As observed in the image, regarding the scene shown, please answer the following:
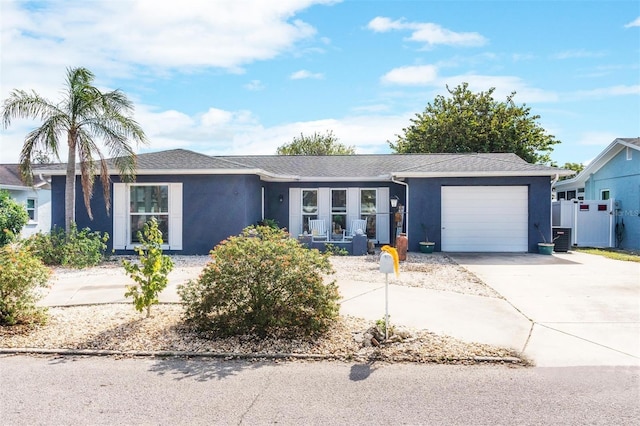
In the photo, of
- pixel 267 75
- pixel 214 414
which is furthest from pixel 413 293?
pixel 267 75

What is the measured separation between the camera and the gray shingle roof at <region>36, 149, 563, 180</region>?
1408 cm

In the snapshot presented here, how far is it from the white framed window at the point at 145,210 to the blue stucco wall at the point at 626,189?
1603 centimetres

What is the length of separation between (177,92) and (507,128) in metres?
23.3

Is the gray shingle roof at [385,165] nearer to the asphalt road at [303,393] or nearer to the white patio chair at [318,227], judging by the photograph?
the white patio chair at [318,227]

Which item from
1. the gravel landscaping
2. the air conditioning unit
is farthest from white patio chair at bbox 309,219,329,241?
the gravel landscaping

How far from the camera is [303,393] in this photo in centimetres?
436

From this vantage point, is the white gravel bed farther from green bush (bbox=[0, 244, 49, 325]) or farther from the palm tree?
the palm tree

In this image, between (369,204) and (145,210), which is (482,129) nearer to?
(369,204)

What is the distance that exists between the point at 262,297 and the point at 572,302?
17.5 ft

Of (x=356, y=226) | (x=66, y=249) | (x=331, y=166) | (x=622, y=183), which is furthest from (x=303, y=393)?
(x=622, y=183)

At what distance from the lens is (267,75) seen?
50.3 feet

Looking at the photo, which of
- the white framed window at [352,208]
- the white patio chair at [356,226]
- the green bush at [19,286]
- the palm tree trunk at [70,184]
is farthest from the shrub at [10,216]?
the green bush at [19,286]

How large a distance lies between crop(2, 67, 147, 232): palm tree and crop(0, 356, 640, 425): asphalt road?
858 cm

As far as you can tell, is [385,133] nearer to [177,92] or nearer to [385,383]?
[177,92]
